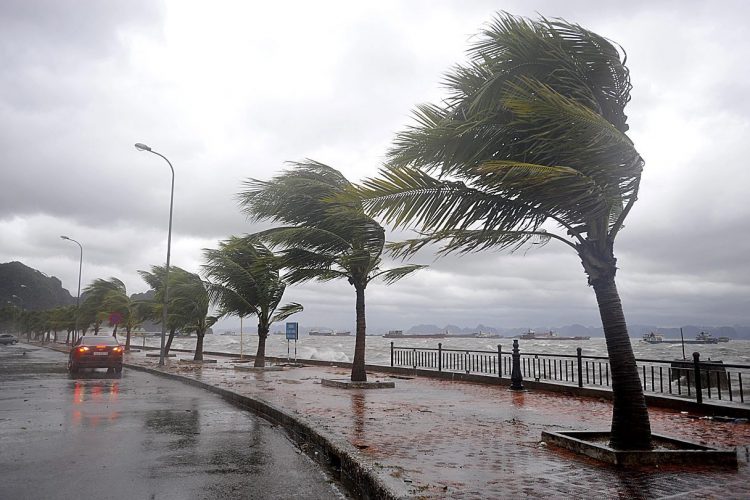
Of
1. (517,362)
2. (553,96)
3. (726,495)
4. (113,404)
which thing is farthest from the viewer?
(517,362)

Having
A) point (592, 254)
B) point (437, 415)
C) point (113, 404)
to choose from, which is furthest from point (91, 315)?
point (592, 254)

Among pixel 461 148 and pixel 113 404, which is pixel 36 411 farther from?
pixel 461 148

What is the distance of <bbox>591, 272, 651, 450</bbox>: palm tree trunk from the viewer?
6.68m

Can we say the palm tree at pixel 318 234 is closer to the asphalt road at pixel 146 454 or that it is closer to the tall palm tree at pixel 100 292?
the asphalt road at pixel 146 454

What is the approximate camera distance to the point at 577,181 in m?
6.47

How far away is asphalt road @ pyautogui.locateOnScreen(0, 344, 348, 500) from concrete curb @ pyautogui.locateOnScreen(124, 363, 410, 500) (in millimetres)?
178

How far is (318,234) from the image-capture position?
602 inches

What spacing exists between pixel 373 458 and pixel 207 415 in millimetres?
5480

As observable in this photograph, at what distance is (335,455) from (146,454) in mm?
2370

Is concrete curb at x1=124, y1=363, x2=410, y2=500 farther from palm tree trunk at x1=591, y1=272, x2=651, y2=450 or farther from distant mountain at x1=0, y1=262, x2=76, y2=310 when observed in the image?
distant mountain at x1=0, y1=262, x2=76, y2=310

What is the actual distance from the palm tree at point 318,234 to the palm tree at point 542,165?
23.1ft

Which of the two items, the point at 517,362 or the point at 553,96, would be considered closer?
the point at 553,96

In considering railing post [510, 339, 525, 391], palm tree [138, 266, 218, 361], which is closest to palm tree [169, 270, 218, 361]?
palm tree [138, 266, 218, 361]

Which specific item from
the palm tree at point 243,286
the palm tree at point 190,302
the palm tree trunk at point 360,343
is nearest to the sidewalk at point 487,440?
the palm tree trunk at point 360,343
